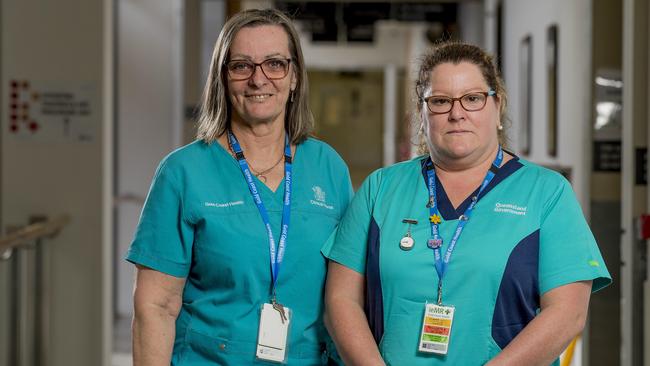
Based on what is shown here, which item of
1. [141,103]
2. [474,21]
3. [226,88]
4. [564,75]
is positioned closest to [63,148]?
[226,88]

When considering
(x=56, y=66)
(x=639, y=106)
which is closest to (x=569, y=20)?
(x=639, y=106)

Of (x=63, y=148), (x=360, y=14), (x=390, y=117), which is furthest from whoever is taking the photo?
(x=390, y=117)

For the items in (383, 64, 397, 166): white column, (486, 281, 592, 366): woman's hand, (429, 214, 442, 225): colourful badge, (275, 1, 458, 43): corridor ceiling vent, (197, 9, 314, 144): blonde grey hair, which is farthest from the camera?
(383, 64, 397, 166): white column

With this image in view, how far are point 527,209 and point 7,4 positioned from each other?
8.61 feet

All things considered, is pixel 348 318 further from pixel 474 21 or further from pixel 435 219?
pixel 474 21

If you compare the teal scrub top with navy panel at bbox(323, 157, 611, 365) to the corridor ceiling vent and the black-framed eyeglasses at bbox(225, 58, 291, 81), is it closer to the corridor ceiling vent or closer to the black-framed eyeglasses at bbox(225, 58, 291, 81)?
the black-framed eyeglasses at bbox(225, 58, 291, 81)

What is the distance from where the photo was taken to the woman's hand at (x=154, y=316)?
Result: 2023 mm

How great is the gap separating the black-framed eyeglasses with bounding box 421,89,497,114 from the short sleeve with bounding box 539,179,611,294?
0.24 m

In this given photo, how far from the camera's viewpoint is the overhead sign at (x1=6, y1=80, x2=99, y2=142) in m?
3.77

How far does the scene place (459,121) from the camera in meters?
1.91

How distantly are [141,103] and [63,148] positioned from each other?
3.18 metres

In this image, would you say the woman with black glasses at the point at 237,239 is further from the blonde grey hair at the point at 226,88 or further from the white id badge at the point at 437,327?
the white id badge at the point at 437,327

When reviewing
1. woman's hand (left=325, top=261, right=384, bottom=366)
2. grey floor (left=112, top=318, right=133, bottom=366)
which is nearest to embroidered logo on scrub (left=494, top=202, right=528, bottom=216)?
woman's hand (left=325, top=261, right=384, bottom=366)

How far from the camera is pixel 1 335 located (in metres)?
3.72
